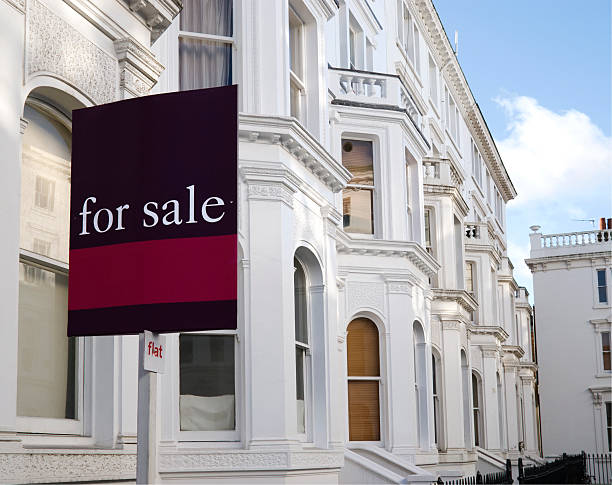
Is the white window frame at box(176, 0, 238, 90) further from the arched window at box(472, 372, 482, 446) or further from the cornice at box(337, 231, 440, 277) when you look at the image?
the arched window at box(472, 372, 482, 446)

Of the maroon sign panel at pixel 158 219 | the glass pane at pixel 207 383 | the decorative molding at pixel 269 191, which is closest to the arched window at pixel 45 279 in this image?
the maroon sign panel at pixel 158 219

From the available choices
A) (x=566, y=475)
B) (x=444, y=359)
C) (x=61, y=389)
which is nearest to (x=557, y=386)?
(x=566, y=475)

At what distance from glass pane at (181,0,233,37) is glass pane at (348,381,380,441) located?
8.54 m

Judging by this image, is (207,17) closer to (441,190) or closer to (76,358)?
(76,358)

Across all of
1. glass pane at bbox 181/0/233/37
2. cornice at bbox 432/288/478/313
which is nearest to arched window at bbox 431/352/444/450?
cornice at bbox 432/288/478/313

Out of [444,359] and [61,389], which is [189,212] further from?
[444,359]

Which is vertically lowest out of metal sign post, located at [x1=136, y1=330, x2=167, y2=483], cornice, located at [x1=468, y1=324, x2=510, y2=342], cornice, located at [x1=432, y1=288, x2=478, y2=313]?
metal sign post, located at [x1=136, y1=330, x2=167, y2=483]

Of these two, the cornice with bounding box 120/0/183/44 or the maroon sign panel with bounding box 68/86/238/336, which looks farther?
the cornice with bounding box 120/0/183/44

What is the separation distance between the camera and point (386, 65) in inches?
1009

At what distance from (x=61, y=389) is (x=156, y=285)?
2.57 metres

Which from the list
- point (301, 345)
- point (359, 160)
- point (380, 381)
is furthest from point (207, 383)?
point (359, 160)

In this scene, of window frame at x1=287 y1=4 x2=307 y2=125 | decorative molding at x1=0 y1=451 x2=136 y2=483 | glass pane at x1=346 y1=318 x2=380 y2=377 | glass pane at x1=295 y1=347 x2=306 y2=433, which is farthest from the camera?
glass pane at x1=346 y1=318 x2=380 y2=377

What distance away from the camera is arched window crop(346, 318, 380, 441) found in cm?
1938

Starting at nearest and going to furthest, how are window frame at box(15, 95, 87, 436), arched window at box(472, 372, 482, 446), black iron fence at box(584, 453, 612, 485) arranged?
window frame at box(15, 95, 87, 436), arched window at box(472, 372, 482, 446), black iron fence at box(584, 453, 612, 485)
